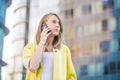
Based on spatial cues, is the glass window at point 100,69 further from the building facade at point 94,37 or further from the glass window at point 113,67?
the glass window at point 113,67

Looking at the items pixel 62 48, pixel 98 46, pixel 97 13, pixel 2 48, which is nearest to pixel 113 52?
pixel 98 46

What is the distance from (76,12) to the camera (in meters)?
43.3

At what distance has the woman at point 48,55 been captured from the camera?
370 centimetres

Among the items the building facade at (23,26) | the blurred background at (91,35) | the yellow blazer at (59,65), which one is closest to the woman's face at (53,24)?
the yellow blazer at (59,65)

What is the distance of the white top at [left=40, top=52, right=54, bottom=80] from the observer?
375 centimetres

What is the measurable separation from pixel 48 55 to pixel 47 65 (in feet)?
0.34

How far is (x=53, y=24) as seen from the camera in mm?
3883

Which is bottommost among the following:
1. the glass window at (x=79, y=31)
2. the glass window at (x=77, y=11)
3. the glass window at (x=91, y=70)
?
the glass window at (x=91, y=70)

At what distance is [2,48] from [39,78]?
31.7 m

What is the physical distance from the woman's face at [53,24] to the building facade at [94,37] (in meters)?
34.8

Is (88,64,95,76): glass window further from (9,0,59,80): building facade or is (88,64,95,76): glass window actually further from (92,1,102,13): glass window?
(9,0,59,80): building facade

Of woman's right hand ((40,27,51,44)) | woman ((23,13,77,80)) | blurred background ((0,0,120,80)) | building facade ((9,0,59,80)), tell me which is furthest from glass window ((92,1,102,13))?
woman's right hand ((40,27,51,44))

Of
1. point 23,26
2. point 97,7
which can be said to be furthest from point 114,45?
point 23,26

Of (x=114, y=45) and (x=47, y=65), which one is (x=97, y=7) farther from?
(x=47, y=65)
